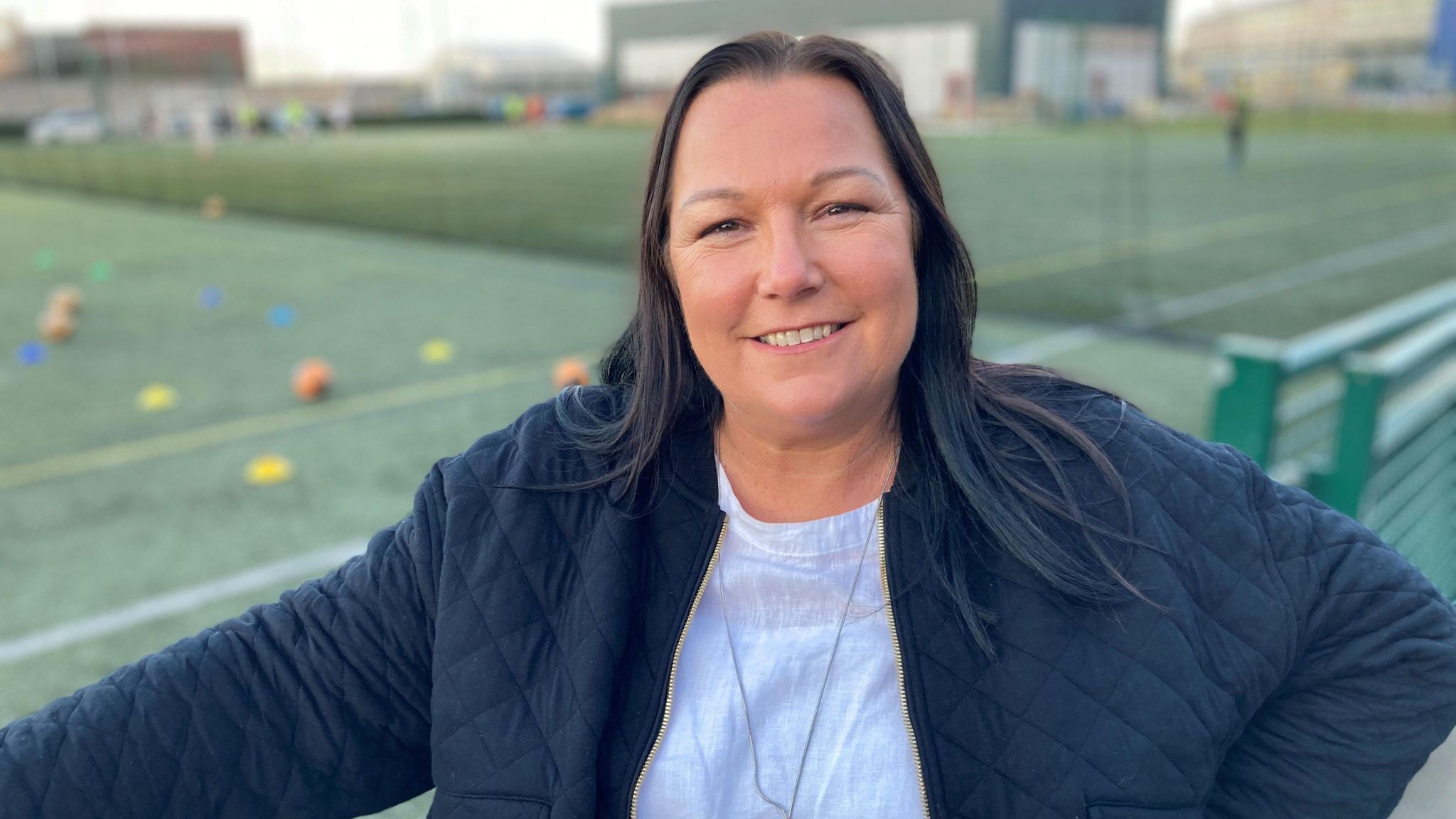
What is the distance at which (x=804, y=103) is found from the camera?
59.5 inches

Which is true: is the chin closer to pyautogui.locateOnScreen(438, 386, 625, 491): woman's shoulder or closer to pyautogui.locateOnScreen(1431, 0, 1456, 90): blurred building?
pyautogui.locateOnScreen(438, 386, 625, 491): woman's shoulder

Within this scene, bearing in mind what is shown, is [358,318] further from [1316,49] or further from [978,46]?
[1316,49]

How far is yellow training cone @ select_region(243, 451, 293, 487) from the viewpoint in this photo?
5066mm

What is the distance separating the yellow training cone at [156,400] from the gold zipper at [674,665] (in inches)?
217

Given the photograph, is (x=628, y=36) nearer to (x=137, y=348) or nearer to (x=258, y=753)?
(x=137, y=348)

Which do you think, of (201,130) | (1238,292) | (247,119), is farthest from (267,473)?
(247,119)

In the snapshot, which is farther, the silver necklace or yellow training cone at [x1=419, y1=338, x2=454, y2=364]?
yellow training cone at [x1=419, y1=338, x2=454, y2=364]

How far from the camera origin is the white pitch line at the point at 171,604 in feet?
11.7

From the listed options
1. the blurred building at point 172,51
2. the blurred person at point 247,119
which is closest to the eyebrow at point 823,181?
the blurred building at point 172,51

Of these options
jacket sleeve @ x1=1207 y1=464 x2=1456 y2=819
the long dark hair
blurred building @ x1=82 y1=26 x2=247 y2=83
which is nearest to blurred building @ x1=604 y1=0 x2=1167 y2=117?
the long dark hair

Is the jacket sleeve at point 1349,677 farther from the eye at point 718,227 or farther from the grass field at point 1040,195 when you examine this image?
the grass field at point 1040,195

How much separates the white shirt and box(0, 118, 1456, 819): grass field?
0.57 meters

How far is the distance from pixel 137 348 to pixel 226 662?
7.15m

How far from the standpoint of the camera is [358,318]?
8906mm
